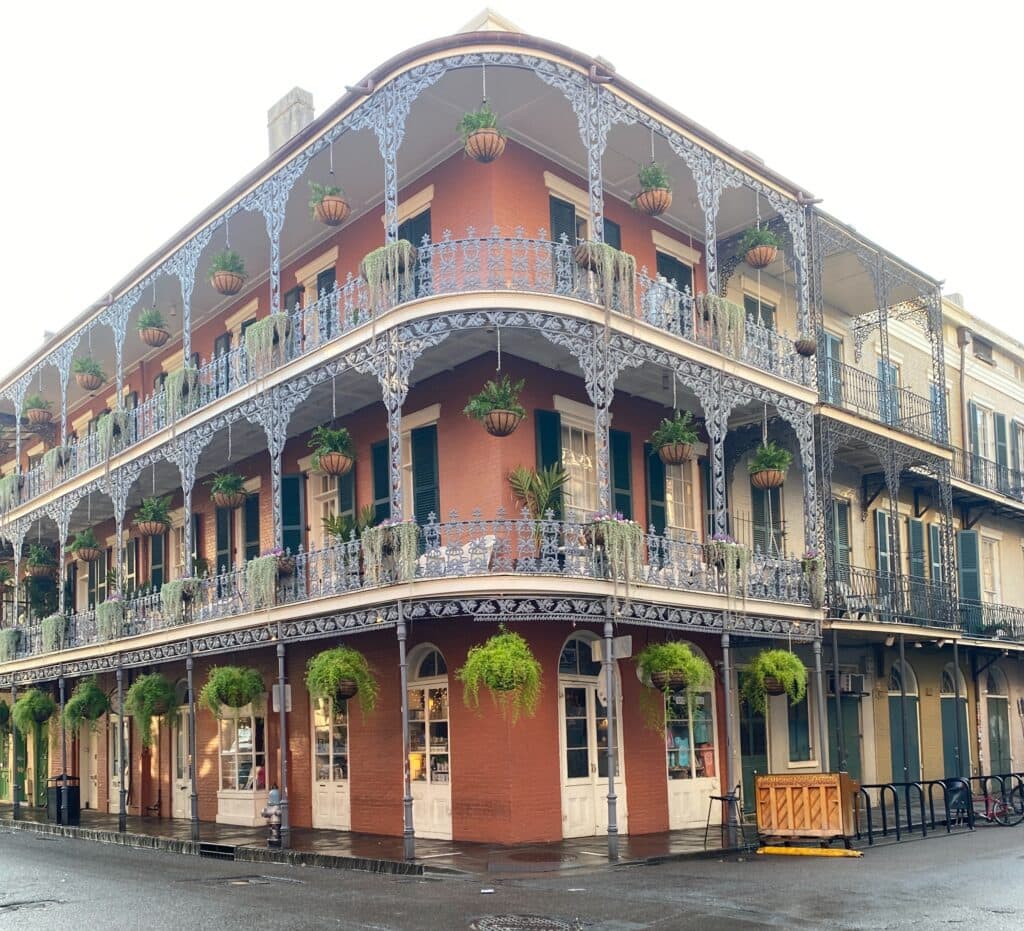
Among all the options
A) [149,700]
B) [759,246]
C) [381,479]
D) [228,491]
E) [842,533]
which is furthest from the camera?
[842,533]

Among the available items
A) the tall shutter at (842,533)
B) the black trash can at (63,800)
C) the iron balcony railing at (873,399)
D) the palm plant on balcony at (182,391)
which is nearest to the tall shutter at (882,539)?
the tall shutter at (842,533)

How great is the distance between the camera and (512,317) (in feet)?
49.3

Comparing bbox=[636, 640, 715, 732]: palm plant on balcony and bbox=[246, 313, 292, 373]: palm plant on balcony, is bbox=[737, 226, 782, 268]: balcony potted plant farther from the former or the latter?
bbox=[246, 313, 292, 373]: palm plant on balcony

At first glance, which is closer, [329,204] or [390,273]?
[390,273]

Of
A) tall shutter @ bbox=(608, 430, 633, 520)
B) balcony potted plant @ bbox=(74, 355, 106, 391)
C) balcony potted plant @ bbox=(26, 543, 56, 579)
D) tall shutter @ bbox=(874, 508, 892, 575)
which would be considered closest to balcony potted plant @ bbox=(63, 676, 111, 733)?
balcony potted plant @ bbox=(26, 543, 56, 579)

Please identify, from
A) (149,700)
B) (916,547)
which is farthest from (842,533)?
(149,700)

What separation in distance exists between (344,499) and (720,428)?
6207mm

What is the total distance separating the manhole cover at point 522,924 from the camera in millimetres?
9712

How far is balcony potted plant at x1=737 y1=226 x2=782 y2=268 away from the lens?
18.5 m

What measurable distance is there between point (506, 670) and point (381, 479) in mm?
5216

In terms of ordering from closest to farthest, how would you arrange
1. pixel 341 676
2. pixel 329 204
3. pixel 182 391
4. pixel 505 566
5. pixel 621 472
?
pixel 505 566 → pixel 341 676 → pixel 329 204 → pixel 621 472 → pixel 182 391

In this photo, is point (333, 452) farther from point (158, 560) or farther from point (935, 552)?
point (935, 552)

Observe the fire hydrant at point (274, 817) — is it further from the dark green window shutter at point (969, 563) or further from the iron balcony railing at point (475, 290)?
the dark green window shutter at point (969, 563)

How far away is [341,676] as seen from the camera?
52.0 feet
